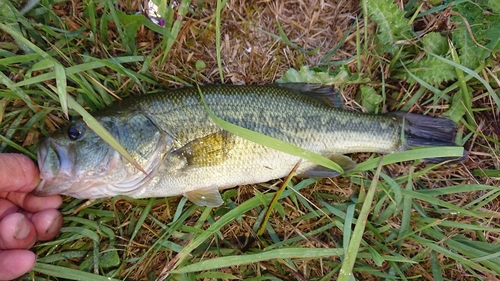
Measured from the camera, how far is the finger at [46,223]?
295cm

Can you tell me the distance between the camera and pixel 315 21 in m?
3.38

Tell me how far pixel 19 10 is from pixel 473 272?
169 inches

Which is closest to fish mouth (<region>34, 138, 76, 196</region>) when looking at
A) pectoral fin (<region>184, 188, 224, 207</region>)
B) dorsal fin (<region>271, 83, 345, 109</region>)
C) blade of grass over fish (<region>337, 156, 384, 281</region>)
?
pectoral fin (<region>184, 188, 224, 207</region>)

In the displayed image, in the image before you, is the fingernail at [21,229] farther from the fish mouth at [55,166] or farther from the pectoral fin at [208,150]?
the pectoral fin at [208,150]

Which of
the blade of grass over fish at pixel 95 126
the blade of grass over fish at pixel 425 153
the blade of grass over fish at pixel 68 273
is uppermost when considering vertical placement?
the blade of grass over fish at pixel 95 126

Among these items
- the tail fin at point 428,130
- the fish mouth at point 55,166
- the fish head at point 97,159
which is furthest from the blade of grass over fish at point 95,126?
the tail fin at point 428,130

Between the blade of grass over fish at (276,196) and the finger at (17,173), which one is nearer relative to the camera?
the finger at (17,173)

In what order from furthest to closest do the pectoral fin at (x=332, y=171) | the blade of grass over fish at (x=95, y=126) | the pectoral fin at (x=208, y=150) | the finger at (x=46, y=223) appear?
the pectoral fin at (x=332, y=171)
the finger at (x=46, y=223)
the pectoral fin at (x=208, y=150)
the blade of grass over fish at (x=95, y=126)

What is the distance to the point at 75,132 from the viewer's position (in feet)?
8.99

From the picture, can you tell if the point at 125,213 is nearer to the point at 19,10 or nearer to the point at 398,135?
the point at 19,10

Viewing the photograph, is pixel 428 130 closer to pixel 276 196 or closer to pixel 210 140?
pixel 276 196

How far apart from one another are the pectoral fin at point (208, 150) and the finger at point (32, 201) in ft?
3.70

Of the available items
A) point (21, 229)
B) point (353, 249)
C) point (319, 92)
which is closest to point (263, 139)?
point (319, 92)

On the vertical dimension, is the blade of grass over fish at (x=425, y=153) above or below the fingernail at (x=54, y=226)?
above
